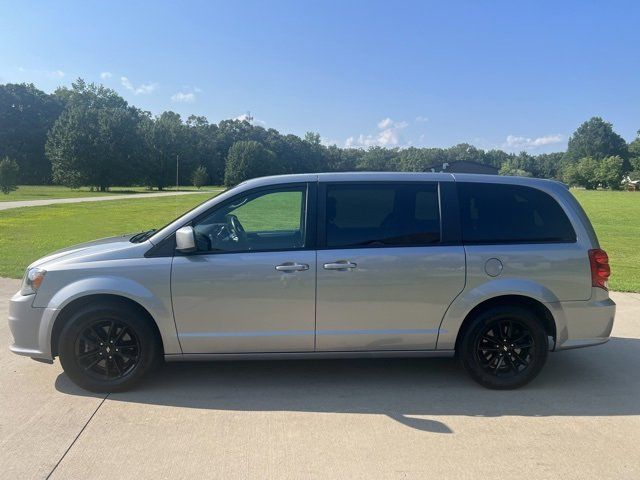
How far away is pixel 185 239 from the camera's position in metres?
3.96

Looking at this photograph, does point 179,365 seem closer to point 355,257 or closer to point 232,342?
point 232,342

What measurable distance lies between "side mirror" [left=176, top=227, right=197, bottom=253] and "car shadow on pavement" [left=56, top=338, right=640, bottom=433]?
1.25 meters

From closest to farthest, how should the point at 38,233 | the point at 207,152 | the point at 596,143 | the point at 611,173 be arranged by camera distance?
the point at 38,233 < the point at 207,152 < the point at 611,173 < the point at 596,143

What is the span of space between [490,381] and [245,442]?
2.17 meters

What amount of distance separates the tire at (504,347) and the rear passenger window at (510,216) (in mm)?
635

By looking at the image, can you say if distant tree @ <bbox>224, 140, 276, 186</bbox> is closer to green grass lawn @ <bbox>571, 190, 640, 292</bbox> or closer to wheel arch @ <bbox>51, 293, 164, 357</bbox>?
green grass lawn @ <bbox>571, 190, 640, 292</bbox>

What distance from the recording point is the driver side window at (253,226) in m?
4.19

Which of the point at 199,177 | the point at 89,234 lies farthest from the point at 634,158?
the point at 89,234

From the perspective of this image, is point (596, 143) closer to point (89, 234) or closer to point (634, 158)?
point (634, 158)

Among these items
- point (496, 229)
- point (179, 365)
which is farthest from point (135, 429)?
point (496, 229)

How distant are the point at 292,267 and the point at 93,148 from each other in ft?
233

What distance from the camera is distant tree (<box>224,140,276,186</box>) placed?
10338cm

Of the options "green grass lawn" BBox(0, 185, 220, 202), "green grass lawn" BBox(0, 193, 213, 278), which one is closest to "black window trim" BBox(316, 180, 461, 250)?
"green grass lawn" BBox(0, 193, 213, 278)

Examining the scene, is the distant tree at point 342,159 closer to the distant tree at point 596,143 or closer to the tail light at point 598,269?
the tail light at point 598,269
